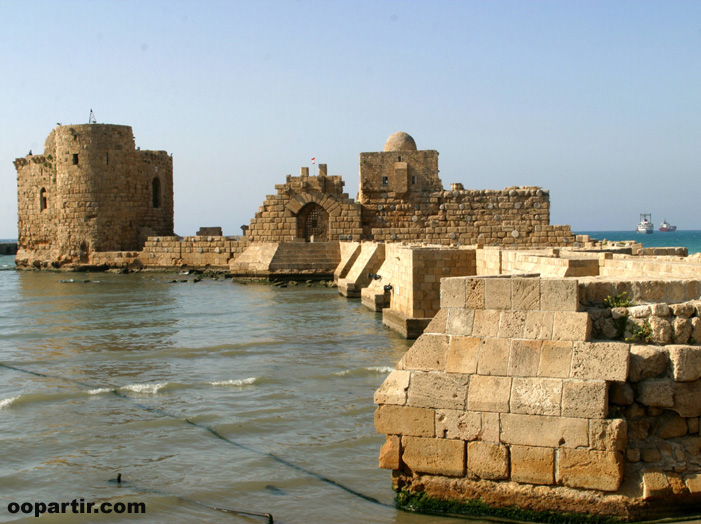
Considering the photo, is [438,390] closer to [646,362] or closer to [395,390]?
[395,390]

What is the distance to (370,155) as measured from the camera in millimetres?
23531

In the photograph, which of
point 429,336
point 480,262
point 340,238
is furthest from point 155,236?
point 429,336

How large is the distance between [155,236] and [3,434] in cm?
2244

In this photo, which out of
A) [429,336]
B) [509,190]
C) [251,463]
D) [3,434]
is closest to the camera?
[429,336]

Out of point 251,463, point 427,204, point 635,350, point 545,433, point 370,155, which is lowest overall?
point 251,463

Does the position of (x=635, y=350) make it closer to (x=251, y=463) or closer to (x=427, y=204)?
(x=251, y=463)

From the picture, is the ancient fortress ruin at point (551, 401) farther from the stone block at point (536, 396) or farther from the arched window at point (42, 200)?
the arched window at point (42, 200)

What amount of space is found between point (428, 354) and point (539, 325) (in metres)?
0.69

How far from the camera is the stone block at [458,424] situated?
14.6ft

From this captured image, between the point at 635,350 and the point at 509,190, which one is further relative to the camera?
the point at 509,190

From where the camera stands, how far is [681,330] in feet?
14.3

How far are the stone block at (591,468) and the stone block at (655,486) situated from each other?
0.48ft

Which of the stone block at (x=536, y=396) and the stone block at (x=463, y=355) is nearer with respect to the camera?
the stone block at (x=536, y=396)

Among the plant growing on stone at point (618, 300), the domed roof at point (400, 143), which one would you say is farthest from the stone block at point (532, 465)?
the domed roof at point (400, 143)
